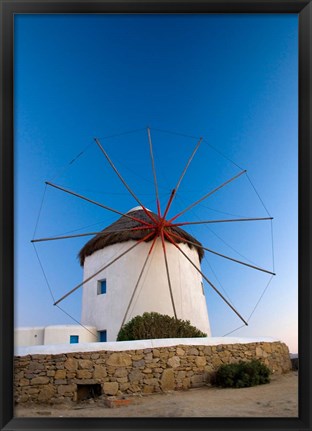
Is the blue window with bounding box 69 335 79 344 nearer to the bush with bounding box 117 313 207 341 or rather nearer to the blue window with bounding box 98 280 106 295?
the blue window with bounding box 98 280 106 295

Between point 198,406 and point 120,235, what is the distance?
7.66 meters

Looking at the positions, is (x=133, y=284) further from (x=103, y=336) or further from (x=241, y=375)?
(x=241, y=375)

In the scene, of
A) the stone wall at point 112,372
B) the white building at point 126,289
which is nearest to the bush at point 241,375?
the stone wall at point 112,372

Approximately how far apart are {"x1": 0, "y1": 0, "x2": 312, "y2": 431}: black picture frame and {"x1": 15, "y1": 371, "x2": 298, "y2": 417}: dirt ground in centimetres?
303

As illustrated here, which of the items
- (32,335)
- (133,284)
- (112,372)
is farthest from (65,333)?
(112,372)

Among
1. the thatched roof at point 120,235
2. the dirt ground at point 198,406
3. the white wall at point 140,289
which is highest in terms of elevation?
the thatched roof at point 120,235

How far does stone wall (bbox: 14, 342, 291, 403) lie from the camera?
29.0ft

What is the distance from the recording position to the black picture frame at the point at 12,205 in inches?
150

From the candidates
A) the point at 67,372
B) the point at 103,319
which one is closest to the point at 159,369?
the point at 67,372

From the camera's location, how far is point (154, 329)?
1169 cm

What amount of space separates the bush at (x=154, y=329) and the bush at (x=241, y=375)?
206 centimetres

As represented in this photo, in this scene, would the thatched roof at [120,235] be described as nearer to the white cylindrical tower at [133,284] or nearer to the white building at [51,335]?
the white cylindrical tower at [133,284]

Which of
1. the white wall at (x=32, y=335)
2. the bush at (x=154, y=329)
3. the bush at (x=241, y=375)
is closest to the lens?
the bush at (x=241, y=375)

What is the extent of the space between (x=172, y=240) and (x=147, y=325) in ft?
10.7
